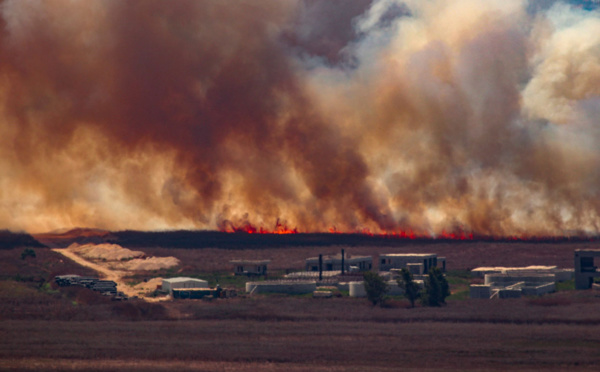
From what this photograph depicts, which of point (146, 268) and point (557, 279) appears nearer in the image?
point (557, 279)

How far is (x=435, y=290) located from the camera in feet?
417

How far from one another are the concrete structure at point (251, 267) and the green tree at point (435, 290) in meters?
50.7

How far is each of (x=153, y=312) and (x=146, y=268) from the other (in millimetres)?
70996

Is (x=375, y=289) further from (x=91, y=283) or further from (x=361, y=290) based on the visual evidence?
(x=91, y=283)

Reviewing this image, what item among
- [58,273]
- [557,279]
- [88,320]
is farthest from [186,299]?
[557,279]

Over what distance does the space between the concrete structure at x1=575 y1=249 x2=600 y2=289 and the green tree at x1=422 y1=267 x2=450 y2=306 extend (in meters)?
27.9

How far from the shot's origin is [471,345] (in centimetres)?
Answer: 9706

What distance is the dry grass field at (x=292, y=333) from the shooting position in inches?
3526

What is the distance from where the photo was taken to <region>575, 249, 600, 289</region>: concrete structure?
145 metres

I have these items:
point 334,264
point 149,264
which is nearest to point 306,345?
point 334,264

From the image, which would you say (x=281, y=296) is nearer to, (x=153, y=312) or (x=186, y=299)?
(x=186, y=299)

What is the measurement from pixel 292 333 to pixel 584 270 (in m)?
60.3

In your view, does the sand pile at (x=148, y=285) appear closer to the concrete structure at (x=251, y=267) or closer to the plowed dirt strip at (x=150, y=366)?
the concrete structure at (x=251, y=267)

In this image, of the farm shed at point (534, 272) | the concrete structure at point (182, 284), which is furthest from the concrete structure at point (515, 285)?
the concrete structure at point (182, 284)
